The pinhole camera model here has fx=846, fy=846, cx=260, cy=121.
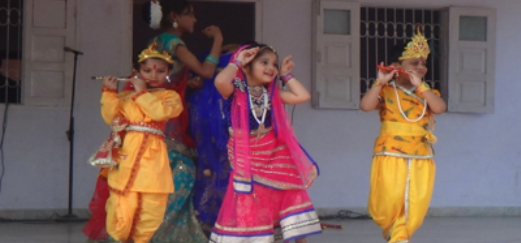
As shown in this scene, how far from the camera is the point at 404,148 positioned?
5.09 metres

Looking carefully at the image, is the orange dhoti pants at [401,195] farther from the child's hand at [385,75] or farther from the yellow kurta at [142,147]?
the yellow kurta at [142,147]

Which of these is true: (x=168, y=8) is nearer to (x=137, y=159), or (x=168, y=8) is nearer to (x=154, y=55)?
(x=154, y=55)

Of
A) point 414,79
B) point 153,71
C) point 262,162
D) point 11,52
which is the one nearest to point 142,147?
point 153,71

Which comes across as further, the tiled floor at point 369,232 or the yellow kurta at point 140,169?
the tiled floor at point 369,232

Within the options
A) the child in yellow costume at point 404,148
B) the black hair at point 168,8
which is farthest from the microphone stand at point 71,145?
the child in yellow costume at point 404,148

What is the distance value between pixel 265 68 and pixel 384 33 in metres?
3.09

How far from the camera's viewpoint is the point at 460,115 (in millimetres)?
7859

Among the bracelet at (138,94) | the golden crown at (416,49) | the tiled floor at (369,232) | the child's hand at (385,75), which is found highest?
the golden crown at (416,49)

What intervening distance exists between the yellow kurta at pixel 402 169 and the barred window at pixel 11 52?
3419mm

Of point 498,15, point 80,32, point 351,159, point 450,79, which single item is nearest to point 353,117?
point 351,159

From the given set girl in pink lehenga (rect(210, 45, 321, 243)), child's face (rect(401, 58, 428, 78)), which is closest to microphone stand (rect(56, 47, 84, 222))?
girl in pink lehenga (rect(210, 45, 321, 243))

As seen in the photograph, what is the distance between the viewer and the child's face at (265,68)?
192 inches

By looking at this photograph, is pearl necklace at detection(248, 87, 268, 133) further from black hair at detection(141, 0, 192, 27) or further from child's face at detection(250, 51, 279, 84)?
black hair at detection(141, 0, 192, 27)

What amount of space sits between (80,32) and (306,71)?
199 centimetres
